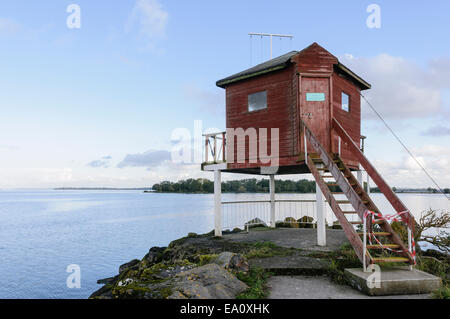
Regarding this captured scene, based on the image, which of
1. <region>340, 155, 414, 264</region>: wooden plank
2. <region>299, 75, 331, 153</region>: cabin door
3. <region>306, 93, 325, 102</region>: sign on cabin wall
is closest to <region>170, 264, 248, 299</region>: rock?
<region>340, 155, 414, 264</region>: wooden plank

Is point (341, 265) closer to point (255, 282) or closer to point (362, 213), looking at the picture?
point (362, 213)

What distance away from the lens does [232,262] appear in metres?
7.36

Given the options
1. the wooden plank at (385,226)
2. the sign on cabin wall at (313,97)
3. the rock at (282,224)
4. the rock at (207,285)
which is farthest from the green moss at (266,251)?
the rock at (282,224)

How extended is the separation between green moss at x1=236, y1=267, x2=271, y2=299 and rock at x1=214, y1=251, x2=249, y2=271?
0.20 meters

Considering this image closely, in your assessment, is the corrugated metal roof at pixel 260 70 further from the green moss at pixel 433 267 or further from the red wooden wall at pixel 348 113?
the green moss at pixel 433 267

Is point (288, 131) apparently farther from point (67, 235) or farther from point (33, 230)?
point (33, 230)

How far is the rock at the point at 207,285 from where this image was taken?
5230 mm

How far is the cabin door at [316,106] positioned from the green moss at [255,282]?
20.2ft

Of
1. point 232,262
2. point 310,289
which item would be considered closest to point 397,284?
point 310,289

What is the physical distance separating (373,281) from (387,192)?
337cm

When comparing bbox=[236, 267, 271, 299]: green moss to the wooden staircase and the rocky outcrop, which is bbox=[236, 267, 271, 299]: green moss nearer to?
the rocky outcrop

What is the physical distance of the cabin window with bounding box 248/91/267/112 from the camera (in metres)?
12.9

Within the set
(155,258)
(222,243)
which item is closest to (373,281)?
(222,243)

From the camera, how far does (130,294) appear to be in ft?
17.8
